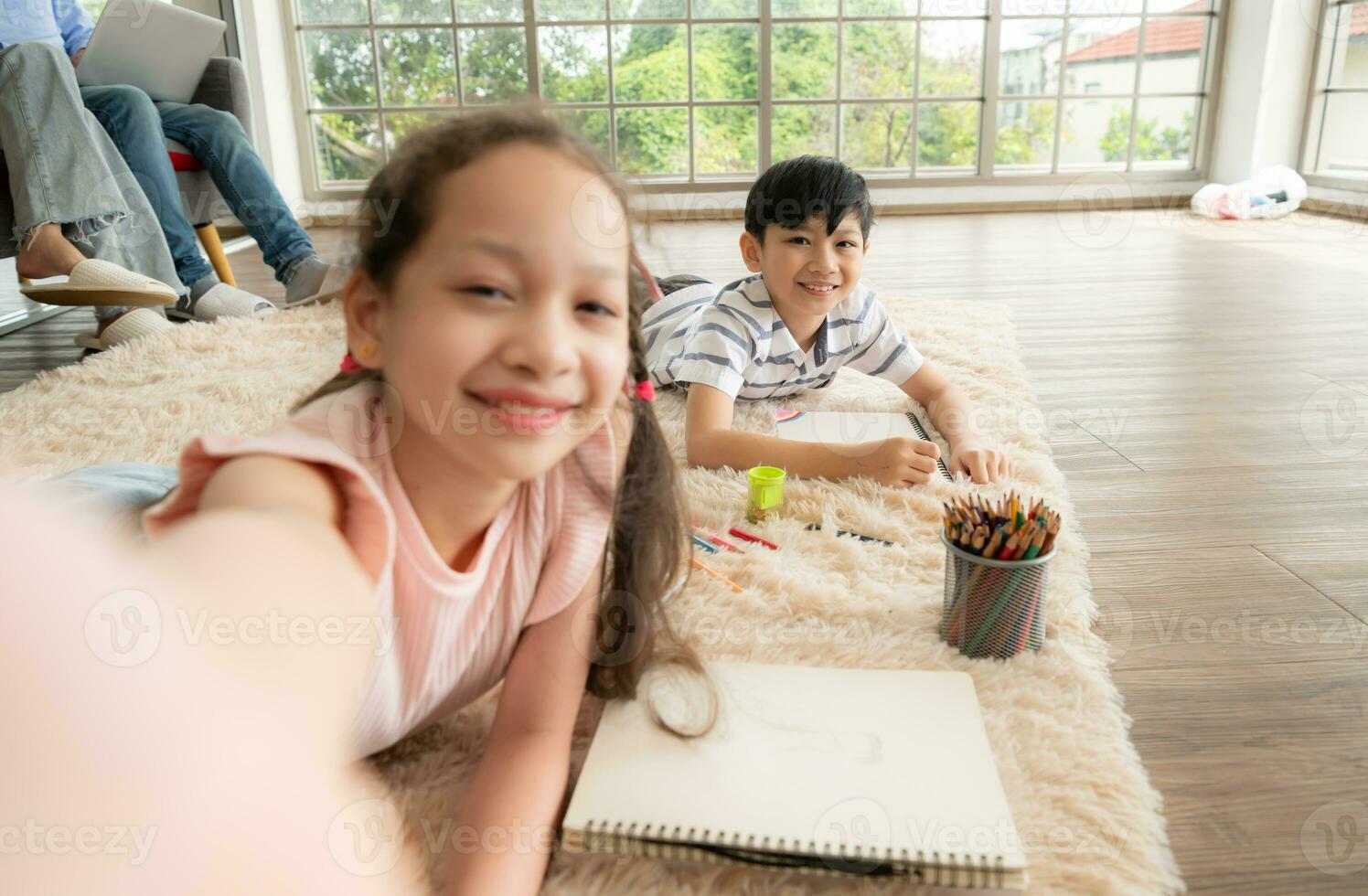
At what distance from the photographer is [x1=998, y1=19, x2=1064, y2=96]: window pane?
4664mm

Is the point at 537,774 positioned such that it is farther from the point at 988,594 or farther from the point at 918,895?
the point at 988,594

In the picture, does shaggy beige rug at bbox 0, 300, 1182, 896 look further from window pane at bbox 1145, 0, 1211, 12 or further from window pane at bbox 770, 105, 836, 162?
window pane at bbox 1145, 0, 1211, 12

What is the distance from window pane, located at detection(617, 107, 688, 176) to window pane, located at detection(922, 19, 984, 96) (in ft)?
3.85

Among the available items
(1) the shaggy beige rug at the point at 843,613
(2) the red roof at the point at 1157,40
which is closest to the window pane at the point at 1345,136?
(2) the red roof at the point at 1157,40

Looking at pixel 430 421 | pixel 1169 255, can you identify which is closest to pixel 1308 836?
pixel 430 421

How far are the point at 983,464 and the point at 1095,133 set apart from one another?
420 centimetres

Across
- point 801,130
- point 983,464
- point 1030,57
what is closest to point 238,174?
point 983,464

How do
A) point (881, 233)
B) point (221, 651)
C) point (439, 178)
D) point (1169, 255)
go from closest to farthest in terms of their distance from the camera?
point (221, 651) < point (439, 178) < point (1169, 255) < point (881, 233)

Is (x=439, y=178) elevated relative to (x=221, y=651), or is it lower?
elevated

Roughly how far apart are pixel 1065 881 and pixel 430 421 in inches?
19.1

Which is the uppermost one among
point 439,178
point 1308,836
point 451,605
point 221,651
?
point 439,178

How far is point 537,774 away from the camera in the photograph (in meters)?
0.66

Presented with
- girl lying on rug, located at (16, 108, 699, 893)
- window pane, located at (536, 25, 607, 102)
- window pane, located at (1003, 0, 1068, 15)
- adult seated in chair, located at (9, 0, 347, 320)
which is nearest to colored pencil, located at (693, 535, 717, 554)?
girl lying on rug, located at (16, 108, 699, 893)

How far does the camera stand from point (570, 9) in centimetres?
455
